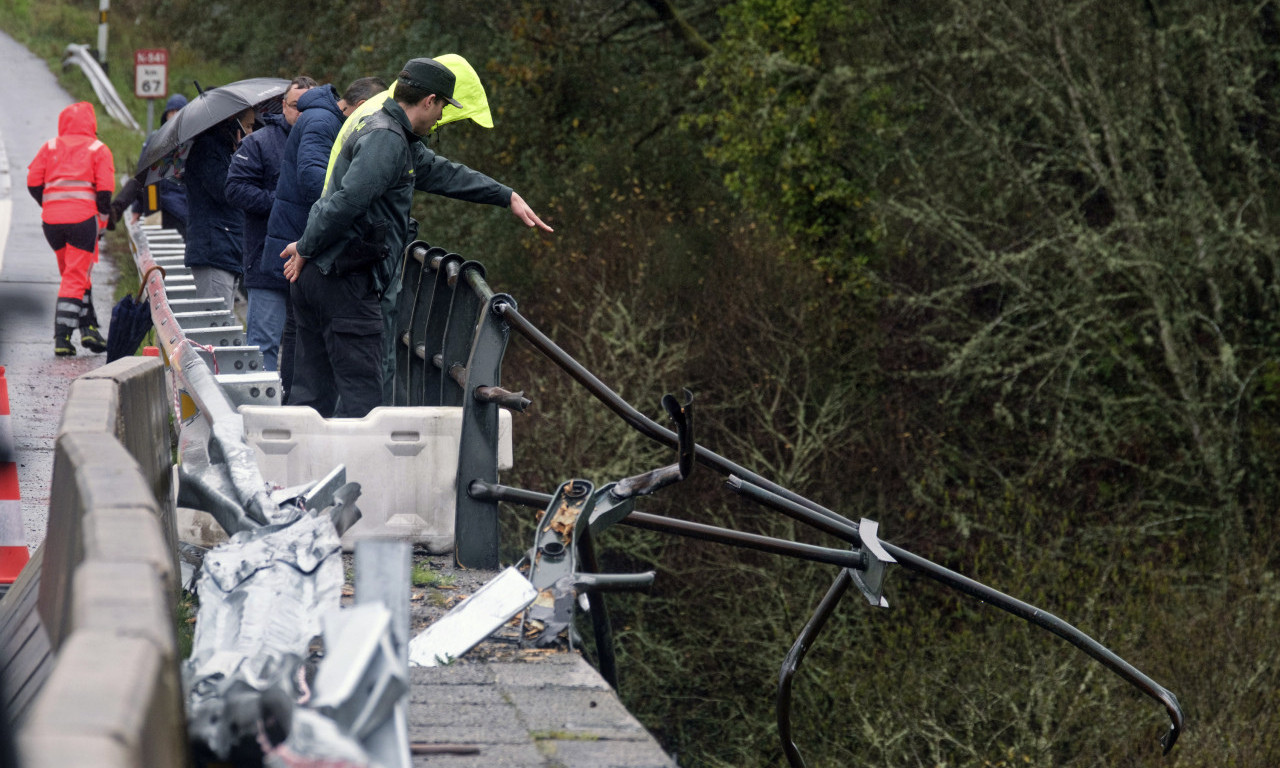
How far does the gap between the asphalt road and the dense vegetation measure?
4873mm

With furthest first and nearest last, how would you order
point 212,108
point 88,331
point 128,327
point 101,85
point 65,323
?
point 101,85 < point 88,331 < point 65,323 < point 212,108 < point 128,327

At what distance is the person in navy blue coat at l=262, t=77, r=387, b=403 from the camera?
6.40m

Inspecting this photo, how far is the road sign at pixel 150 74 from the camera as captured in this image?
841 inches

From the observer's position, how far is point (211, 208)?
8.47m

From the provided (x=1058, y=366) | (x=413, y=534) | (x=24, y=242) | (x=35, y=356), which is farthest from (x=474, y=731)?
(x=24, y=242)

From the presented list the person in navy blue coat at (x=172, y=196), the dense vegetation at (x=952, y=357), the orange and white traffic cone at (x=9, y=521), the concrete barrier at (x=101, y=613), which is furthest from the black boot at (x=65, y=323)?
the concrete barrier at (x=101, y=613)

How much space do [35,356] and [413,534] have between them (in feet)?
22.5

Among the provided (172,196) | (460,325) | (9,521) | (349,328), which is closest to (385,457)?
(460,325)

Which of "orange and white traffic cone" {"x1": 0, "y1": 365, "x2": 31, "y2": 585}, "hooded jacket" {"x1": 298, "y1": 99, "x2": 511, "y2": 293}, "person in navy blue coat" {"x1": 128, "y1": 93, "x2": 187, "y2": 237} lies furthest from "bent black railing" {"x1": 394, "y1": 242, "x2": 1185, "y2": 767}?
"person in navy blue coat" {"x1": 128, "y1": 93, "x2": 187, "y2": 237}

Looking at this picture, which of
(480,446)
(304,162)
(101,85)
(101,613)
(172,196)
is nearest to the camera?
(101,613)

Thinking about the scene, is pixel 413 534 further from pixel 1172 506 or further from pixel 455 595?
pixel 1172 506

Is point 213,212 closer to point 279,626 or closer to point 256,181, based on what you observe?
point 256,181

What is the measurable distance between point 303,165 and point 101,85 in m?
23.9

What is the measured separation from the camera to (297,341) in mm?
5793
